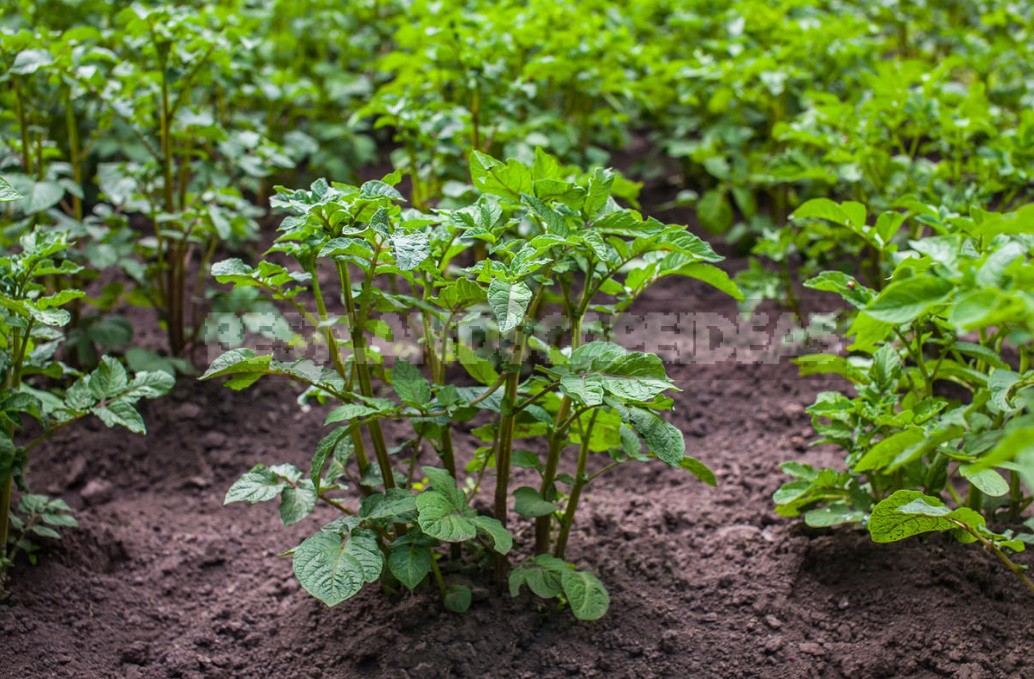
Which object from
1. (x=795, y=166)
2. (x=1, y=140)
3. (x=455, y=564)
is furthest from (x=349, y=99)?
(x=455, y=564)

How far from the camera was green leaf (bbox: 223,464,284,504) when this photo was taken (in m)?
1.84

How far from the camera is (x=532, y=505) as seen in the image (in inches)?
76.1

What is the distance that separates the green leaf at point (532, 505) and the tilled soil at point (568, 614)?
0.83 feet

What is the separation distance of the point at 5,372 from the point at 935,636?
1908 millimetres

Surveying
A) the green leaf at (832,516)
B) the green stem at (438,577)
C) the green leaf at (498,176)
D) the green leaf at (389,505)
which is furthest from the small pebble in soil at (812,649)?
the green leaf at (498,176)

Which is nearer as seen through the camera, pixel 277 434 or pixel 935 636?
pixel 935 636

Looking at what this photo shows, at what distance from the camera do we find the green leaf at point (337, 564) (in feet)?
5.69

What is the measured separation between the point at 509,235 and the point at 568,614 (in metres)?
1.17

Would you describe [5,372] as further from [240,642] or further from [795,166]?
[795,166]

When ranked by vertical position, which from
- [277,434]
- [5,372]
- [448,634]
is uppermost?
[5,372]

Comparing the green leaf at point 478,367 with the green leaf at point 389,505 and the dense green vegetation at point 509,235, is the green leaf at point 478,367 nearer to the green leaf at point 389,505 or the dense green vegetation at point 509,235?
the dense green vegetation at point 509,235

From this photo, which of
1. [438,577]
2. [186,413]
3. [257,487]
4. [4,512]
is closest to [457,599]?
[438,577]

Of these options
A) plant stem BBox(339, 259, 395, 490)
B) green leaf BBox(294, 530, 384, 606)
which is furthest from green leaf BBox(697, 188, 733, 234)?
green leaf BBox(294, 530, 384, 606)

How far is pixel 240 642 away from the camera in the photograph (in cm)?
208
